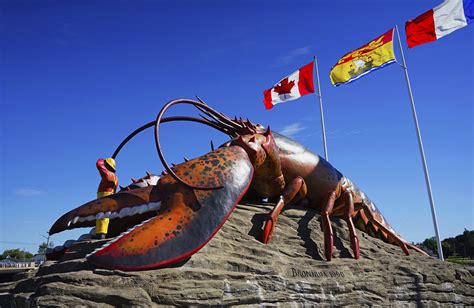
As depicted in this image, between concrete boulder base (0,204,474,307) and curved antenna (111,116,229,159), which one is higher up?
curved antenna (111,116,229,159)

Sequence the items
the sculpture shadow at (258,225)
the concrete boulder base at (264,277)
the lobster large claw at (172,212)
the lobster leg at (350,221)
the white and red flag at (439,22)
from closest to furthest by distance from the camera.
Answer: the concrete boulder base at (264,277)
the lobster large claw at (172,212)
the sculpture shadow at (258,225)
the lobster leg at (350,221)
the white and red flag at (439,22)

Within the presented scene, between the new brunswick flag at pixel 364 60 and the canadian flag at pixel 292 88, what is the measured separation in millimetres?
1504

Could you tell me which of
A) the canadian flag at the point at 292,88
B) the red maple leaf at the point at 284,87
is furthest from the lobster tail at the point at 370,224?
the red maple leaf at the point at 284,87

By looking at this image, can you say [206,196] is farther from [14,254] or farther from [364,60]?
[14,254]

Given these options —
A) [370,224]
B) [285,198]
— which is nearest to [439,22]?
[370,224]

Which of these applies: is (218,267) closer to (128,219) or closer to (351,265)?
(128,219)

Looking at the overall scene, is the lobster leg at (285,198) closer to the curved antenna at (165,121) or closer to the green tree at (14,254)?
the curved antenna at (165,121)

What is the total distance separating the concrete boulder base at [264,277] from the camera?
135 inches

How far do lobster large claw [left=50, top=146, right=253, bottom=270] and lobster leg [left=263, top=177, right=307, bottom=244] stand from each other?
0.83m

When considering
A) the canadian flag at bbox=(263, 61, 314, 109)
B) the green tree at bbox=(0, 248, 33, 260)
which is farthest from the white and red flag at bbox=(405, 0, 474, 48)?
the green tree at bbox=(0, 248, 33, 260)

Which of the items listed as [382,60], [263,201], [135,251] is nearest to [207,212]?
[135,251]

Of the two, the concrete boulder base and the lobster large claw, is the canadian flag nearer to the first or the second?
the concrete boulder base

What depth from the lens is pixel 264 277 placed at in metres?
4.18

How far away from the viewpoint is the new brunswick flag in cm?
1292
